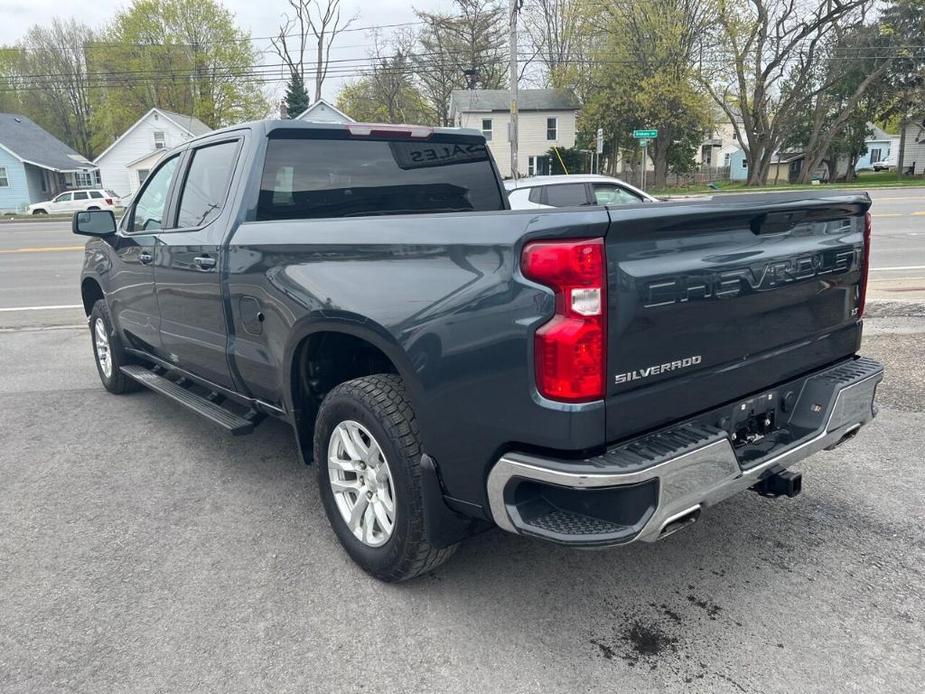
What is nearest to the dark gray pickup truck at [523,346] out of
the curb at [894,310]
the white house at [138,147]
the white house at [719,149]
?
the curb at [894,310]

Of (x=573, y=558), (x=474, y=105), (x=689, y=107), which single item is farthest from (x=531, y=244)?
(x=474, y=105)

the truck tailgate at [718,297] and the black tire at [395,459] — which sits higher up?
the truck tailgate at [718,297]

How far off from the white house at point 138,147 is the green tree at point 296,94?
7972 mm

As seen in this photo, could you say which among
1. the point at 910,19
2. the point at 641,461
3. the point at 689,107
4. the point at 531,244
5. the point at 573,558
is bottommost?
the point at 573,558

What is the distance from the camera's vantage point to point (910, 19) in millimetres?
42938

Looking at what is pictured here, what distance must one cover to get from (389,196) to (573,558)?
225cm

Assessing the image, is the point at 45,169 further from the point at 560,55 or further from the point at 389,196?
the point at 389,196

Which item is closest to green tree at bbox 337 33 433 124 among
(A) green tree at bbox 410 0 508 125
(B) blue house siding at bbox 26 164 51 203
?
(A) green tree at bbox 410 0 508 125

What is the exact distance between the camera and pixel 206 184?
13.6ft

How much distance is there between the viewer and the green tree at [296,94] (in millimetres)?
53969

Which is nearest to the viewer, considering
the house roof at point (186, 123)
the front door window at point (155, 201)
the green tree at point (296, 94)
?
the front door window at point (155, 201)

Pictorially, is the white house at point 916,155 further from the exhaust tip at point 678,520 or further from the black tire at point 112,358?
the exhaust tip at point 678,520

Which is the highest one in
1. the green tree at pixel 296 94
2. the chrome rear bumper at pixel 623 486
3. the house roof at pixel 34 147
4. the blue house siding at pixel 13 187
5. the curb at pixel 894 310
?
the green tree at pixel 296 94

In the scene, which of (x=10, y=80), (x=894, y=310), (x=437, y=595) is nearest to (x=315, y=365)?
(x=437, y=595)
